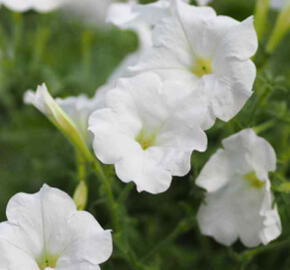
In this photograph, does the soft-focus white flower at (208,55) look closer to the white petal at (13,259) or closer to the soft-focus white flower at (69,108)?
the soft-focus white flower at (69,108)

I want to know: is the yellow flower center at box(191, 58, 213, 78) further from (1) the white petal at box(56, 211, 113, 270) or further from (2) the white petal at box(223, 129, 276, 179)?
(1) the white petal at box(56, 211, 113, 270)

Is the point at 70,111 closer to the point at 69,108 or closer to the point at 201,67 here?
the point at 69,108

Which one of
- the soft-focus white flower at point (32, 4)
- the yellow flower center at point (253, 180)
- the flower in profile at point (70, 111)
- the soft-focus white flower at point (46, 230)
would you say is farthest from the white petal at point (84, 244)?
the soft-focus white flower at point (32, 4)

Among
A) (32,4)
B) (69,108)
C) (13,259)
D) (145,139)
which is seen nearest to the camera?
(13,259)

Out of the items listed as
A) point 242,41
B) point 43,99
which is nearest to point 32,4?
point 43,99

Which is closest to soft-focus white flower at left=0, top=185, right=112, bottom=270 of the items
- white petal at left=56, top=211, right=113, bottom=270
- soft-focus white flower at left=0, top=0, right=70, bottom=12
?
white petal at left=56, top=211, right=113, bottom=270

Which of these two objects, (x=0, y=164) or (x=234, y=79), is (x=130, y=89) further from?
(x=0, y=164)
